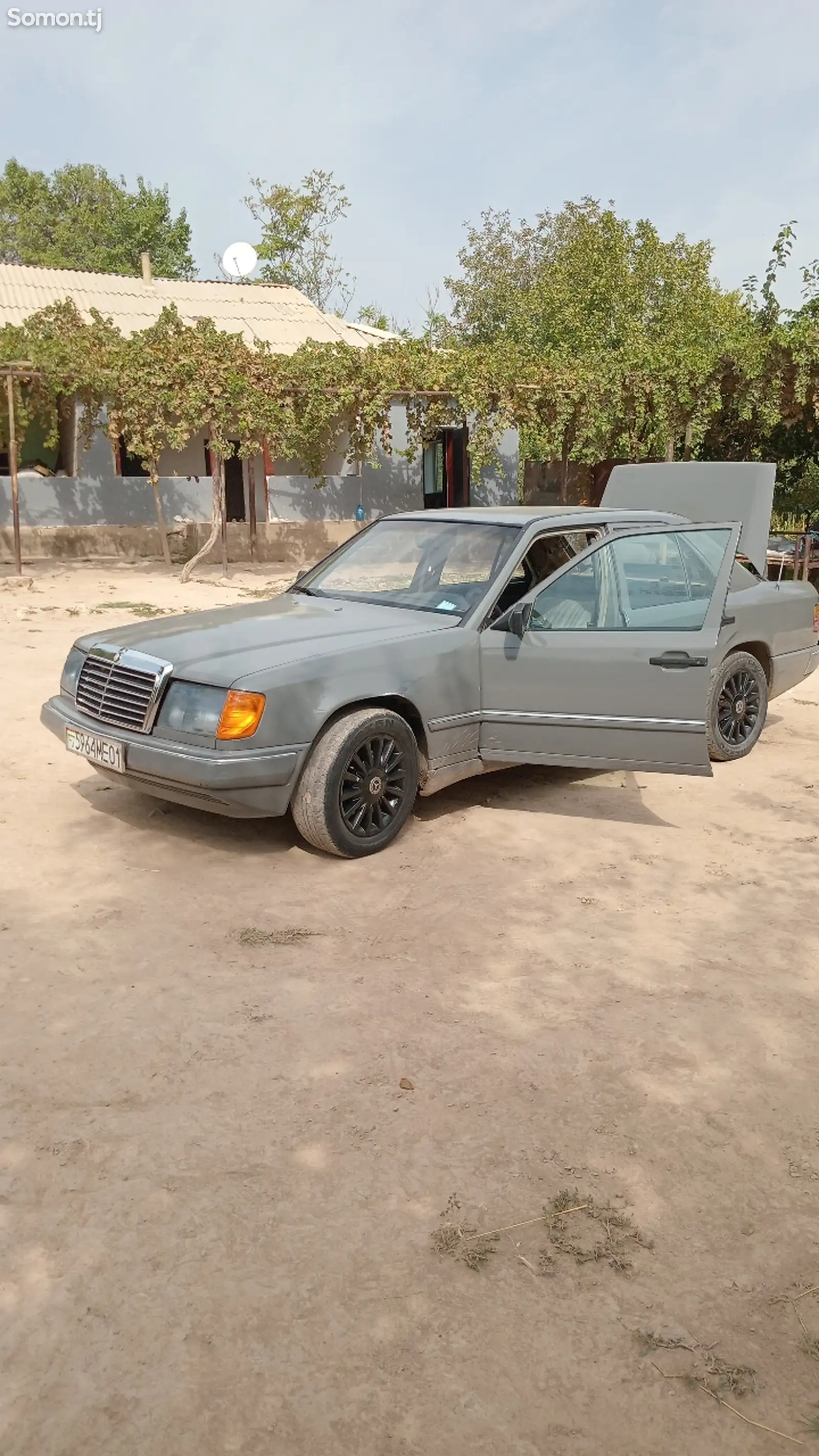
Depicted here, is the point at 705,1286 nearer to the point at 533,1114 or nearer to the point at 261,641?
the point at 533,1114

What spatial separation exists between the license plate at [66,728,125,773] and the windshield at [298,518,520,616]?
1.67m

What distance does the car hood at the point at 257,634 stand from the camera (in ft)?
16.3

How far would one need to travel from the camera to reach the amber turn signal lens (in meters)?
4.78

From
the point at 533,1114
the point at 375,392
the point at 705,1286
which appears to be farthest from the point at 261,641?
the point at 375,392

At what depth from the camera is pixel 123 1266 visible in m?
2.58

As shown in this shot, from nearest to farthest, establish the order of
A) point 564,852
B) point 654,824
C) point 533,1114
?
point 533,1114
point 564,852
point 654,824

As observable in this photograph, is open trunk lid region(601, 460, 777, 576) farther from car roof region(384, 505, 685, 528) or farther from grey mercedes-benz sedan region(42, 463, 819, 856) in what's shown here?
grey mercedes-benz sedan region(42, 463, 819, 856)

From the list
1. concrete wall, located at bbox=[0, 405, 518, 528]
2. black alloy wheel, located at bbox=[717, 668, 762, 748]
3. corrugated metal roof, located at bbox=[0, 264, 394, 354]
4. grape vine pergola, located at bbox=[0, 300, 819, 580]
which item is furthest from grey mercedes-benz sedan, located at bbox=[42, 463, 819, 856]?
corrugated metal roof, located at bbox=[0, 264, 394, 354]

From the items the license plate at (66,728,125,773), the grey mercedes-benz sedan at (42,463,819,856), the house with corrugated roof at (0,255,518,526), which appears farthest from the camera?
the house with corrugated roof at (0,255,518,526)

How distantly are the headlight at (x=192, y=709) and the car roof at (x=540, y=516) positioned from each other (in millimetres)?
2029

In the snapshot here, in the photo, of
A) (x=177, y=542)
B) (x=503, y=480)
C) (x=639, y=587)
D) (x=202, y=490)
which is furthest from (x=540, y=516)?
(x=503, y=480)

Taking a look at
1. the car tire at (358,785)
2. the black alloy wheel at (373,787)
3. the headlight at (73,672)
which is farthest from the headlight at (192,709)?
the headlight at (73,672)

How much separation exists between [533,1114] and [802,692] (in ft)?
22.7

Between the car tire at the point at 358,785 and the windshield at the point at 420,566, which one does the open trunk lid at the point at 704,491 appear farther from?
the car tire at the point at 358,785
